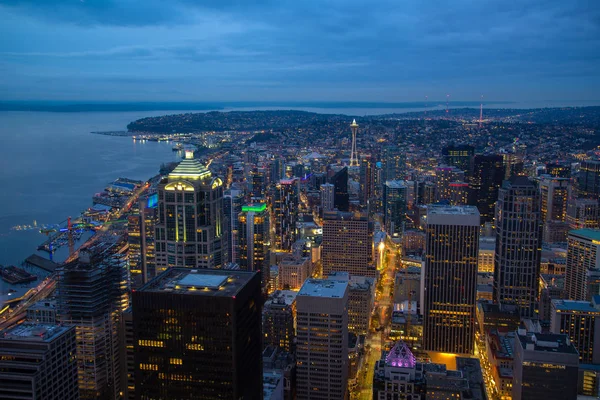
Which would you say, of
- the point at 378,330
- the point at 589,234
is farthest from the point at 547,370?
the point at 589,234

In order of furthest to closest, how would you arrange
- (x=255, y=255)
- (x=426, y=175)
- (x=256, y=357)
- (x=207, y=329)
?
1. (x=426, y=175)
2. (x=255, y=255)
3. (x=256, y=357)
4. (x=207, y=329)

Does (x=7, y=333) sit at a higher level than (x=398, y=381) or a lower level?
higher

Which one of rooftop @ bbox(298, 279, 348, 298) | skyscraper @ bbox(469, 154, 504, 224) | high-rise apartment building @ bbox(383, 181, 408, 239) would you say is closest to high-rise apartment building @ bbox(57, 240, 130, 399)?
rooftop @ bbox(298, 279, 348, 298)

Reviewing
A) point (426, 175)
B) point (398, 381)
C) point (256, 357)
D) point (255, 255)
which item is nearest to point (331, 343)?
point (398, 381)

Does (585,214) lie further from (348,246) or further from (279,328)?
(279,328)

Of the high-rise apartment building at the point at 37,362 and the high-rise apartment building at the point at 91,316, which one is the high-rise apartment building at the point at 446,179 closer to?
the high-rise apartment building at the point at 91,316

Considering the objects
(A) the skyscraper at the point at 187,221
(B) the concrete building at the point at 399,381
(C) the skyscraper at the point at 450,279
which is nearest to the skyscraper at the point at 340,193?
(C) the skyscraper at the point at 450,279

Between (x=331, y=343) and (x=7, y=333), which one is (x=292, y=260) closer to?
(x=331, y=343)
